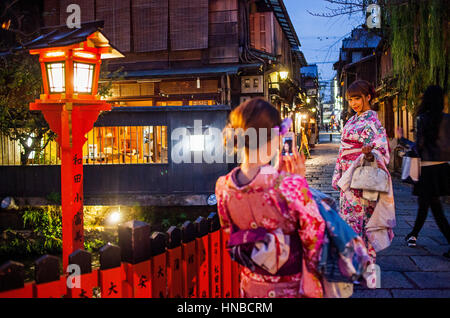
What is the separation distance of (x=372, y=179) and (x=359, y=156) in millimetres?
378

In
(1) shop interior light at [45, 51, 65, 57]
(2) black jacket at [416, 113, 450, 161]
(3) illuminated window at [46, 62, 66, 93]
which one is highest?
(1) shop interior light at [45, 51, 65, 57]

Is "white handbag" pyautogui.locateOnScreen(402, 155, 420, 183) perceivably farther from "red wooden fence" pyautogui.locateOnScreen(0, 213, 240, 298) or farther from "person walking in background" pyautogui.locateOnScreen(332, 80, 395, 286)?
"red wooden fence" pyautogui.locateOnScreen(0, 213, 240, 298)

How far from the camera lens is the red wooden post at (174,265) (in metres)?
3.06

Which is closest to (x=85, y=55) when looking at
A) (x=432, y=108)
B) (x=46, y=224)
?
(x=432, y=108)

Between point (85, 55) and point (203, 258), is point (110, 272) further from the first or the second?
point (85, 55)

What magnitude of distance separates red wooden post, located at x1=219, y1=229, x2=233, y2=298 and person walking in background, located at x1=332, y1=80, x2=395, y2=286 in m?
1.86

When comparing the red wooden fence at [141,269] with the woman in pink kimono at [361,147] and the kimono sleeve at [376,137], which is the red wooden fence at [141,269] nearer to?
the woman in pink kimono at [361,147]

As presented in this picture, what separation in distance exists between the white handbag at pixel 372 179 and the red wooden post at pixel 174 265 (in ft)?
8.64

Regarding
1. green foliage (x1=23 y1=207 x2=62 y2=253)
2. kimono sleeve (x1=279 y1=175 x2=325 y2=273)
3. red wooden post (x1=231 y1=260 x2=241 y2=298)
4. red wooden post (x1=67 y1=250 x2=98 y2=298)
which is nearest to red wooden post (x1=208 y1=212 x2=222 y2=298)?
red wooden post (x1=231 y1=260 x2=241 y2=298)

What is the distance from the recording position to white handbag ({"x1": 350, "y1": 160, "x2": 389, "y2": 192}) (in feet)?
15.2

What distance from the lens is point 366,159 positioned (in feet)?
15.7

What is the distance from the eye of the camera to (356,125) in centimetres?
485

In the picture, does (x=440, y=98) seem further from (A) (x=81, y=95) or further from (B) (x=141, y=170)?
(B) (x=141, y=170)
